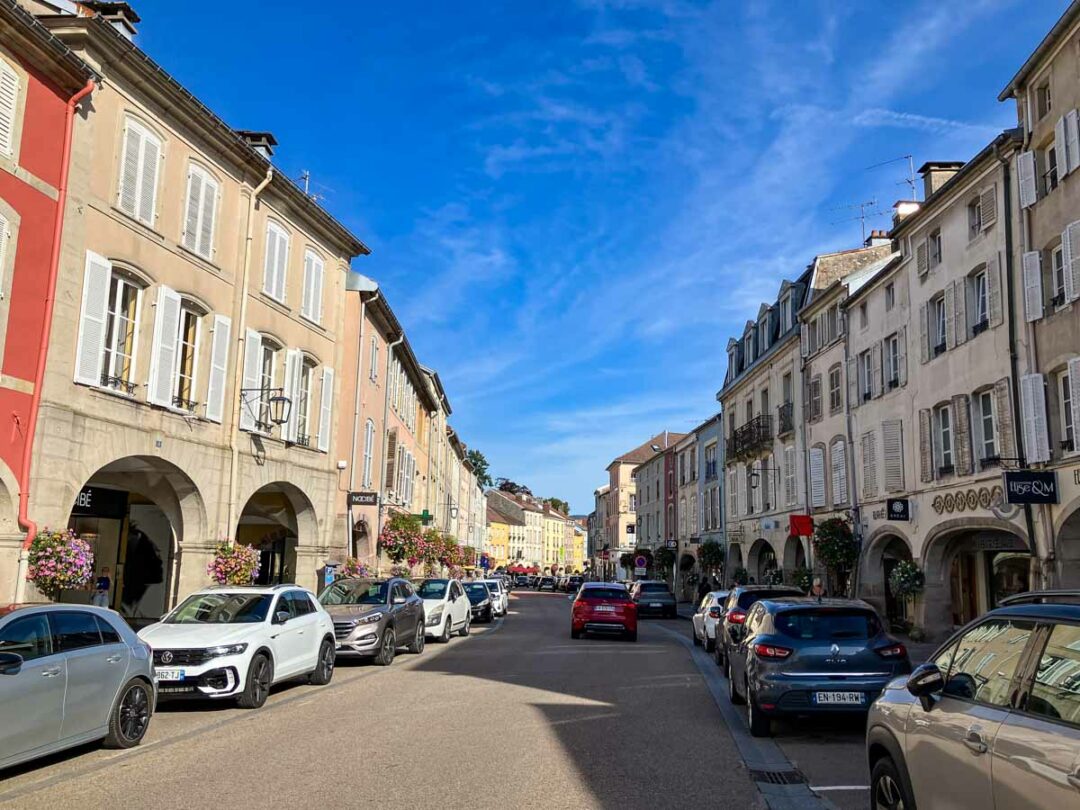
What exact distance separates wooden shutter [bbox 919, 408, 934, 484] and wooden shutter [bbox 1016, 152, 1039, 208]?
622cm

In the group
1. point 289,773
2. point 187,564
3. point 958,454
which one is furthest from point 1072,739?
point 958,454

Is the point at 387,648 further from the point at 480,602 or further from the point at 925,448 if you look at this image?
the point at 480,602

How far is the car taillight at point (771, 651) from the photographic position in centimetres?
969

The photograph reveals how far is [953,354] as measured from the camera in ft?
69.6

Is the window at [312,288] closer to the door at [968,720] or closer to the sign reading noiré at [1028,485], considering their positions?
the sign reading noiré at [1028,485]

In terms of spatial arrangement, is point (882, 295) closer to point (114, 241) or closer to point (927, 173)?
point (927, 173)

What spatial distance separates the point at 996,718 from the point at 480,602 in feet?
95.0

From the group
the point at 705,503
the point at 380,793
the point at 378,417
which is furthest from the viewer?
the point at 705,503

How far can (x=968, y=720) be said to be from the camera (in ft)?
14.5

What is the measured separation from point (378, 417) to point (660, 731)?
22.6 meters

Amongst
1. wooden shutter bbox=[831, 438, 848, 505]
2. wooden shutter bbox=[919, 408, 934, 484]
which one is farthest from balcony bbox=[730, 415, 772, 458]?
wooden shutter bbox=[919, 408, 934, 484]

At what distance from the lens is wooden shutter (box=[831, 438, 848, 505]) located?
92.6ft

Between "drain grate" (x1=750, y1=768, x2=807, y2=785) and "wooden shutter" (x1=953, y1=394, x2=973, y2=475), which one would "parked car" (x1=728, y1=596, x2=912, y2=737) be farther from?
"wooden shutter" (x1=953, y1=394, x2=973, y2=475)

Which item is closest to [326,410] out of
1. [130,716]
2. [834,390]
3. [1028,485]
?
[130,716]
